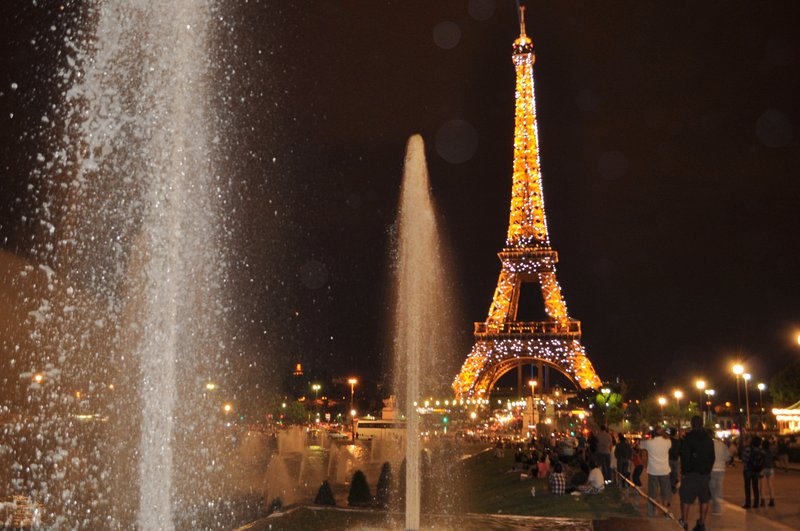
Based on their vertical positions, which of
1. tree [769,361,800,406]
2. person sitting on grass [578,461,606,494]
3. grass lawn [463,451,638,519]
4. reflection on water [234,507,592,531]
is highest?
tree [769,361,800,406]

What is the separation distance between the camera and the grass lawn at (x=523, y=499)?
46.1 feet

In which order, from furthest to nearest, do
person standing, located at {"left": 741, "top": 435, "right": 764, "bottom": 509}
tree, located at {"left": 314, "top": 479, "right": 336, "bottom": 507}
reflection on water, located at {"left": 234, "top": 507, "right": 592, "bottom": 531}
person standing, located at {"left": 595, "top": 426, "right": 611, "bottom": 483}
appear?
person standing, located at {"left": 595, "top": 426, "right": 611, "bottom": 483} < tree, located at {"left": 314, "top": 479, "right": 336, "bottom": 507} < person standing, located at {"left": 741, "top": 435, "right": 764, "bottom": 509} < reflection on water, located at {"left": 234, "top": 507, "right": 592, "bottom": 531}

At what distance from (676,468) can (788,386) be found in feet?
174

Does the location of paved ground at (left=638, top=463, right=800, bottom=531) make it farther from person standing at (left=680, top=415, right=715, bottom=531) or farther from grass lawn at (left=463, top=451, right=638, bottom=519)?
grass lawn at (left=463, top=451, right=638, bottom=519)

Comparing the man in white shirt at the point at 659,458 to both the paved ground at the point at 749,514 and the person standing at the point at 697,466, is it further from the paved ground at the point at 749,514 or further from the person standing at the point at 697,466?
the person standing at the point at 697,466

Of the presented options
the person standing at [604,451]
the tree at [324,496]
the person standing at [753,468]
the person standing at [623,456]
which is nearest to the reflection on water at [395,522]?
the tree at [324,496]

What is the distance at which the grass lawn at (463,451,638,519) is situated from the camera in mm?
14039

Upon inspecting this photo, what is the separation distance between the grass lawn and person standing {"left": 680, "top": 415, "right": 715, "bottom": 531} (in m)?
2.39

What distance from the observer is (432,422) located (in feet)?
249

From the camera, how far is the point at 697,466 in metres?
10.6

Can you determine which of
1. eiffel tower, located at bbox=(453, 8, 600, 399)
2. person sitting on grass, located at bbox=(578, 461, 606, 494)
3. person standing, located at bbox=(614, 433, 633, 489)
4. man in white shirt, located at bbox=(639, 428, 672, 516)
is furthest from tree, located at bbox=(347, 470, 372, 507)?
eiffel tower, located at bbox=(453, 8, 600, 399)

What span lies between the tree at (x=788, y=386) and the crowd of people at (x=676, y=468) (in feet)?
131

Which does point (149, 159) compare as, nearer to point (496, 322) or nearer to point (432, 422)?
point (496, 322)

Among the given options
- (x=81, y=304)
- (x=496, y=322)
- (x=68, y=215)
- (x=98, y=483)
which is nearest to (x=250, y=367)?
(x=496, y=322)
